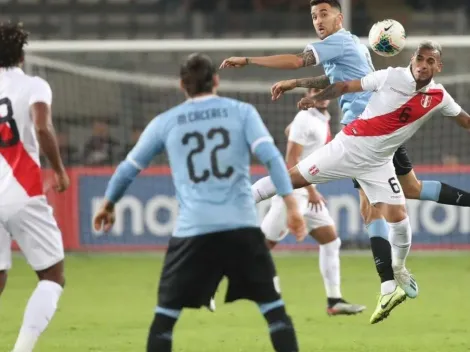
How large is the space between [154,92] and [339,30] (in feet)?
28.0

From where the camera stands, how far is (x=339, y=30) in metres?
8.92

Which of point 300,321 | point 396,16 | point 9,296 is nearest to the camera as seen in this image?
point 300,321

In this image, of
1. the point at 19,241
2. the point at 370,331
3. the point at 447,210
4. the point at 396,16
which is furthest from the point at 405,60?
the point at 19,241

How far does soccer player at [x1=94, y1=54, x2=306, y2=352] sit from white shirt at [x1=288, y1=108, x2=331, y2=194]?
4.50 m

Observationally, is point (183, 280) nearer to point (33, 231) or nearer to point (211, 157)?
point (211, 157)

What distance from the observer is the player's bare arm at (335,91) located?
27.3 ft

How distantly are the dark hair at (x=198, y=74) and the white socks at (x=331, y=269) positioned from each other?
439 centimetres

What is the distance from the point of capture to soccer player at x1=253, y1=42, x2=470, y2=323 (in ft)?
27.9

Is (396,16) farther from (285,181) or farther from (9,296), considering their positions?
(285,181)

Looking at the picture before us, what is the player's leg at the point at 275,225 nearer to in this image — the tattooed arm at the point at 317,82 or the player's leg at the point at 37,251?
the tattooed arm at the point at 317,82

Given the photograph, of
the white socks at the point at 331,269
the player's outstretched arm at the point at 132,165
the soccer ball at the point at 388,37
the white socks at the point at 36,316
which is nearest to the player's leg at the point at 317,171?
the soccer ball at the point at 388,37

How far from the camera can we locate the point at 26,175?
22.4 ft

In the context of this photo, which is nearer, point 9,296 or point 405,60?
point 9,296

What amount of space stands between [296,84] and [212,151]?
253 centimetres
